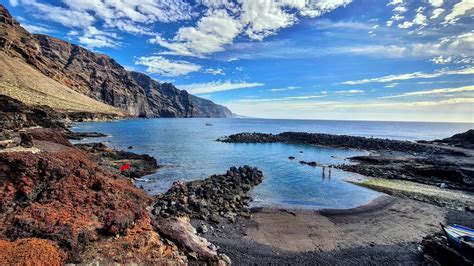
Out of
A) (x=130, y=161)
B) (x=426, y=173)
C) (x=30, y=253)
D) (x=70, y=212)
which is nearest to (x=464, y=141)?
(x=426, y=173)

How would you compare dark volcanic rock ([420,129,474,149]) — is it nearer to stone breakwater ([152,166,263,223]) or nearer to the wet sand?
the wet sand

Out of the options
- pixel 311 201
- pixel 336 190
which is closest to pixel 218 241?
pixel 311 201

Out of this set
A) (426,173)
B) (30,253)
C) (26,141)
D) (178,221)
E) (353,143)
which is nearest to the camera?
(30,253)

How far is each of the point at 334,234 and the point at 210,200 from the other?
10049 mm

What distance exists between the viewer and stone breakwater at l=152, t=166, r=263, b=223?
1839 centimetres

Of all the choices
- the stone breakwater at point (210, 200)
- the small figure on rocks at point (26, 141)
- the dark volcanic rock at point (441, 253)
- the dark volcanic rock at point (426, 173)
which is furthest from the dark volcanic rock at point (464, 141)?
the small figure on rocks at point (26, 141)

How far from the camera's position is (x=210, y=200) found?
21.7 meters

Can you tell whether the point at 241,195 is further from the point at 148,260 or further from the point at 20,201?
the point at 20,201

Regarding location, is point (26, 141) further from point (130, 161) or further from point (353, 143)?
point (353, 143)

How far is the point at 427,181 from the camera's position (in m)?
34.2

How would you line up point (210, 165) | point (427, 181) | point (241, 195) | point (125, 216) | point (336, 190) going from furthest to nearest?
1. point (210, 165)
2. point (427, 181)
3. point (336, 190)
4. point (241, 195)
5. point (125, 216)

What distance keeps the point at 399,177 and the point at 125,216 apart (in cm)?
3741

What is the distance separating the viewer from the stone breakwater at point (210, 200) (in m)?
18.4

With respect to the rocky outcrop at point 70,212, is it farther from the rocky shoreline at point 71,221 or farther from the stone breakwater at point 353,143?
the stone breakwater at point 353,143
